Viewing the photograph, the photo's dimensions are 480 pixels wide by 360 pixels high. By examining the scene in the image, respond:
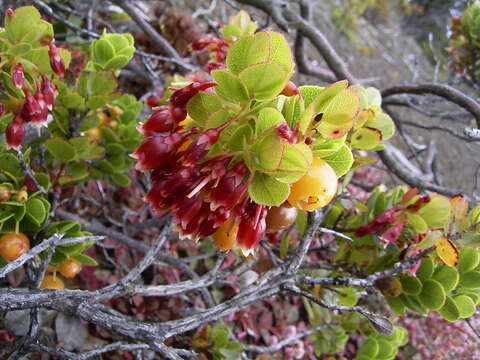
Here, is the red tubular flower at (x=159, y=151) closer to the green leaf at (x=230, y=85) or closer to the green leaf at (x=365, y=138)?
the green leaf at (x=230, y=85)

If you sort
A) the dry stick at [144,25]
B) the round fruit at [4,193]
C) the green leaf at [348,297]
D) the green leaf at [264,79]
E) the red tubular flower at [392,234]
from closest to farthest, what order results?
the green leaf at [264,79], the round fruit at [4,193], the red tubular flower at [392,234], the green leaf at [348,297], the dry stick at [144,25]

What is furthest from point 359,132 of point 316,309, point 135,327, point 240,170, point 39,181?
point 316,309

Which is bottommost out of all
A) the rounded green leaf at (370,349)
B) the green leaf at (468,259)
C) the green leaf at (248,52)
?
the rounded green leaf at (370,349)

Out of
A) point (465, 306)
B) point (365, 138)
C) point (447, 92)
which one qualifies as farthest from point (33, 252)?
point (447, 92)

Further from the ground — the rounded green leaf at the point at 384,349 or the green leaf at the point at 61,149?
the green leaf at the point at 61,149

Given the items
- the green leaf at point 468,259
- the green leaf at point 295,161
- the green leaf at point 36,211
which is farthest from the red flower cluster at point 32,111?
the green leaf at point 468,259

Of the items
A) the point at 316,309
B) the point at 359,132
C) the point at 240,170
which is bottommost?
the point at 316,309

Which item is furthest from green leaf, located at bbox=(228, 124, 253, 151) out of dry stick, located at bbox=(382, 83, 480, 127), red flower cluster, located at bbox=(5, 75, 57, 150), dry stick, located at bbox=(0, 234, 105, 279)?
dry stick, located at bbox=(382, 83, 480, 127)

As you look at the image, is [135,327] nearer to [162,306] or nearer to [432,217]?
[432,217]
